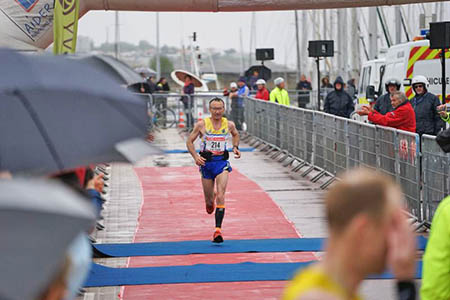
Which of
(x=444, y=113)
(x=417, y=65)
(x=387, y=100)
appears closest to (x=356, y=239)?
(x=444, y=113)

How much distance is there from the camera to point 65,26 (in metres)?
11.3

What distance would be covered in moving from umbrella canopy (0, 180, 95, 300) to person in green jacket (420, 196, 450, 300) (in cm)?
212

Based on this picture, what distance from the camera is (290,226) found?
1377 cm

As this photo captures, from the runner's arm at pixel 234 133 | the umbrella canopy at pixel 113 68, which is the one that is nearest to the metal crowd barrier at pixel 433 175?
the runner's arm at pixel 234 133

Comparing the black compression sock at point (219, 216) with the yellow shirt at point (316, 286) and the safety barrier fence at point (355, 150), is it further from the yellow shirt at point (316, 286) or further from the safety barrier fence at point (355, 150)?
the yellow shirt at point (316, 286)

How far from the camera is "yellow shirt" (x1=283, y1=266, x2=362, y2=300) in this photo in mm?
2642

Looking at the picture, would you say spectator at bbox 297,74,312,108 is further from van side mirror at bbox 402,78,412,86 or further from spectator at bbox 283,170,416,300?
spectator at bbox 283,170,416,300

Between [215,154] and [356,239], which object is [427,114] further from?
[356,239]

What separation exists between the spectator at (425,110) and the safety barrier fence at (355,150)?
976 mm

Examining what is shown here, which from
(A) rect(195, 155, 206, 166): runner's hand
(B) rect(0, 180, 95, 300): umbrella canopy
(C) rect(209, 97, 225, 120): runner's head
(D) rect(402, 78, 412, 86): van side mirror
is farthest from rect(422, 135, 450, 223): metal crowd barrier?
(B) rect(0, 180, 95, 300): umbrella canopy

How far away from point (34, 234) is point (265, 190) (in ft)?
51.3

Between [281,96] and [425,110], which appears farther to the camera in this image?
[281,96]

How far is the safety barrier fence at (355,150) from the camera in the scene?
40.0 ft

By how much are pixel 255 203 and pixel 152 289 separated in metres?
6.95
